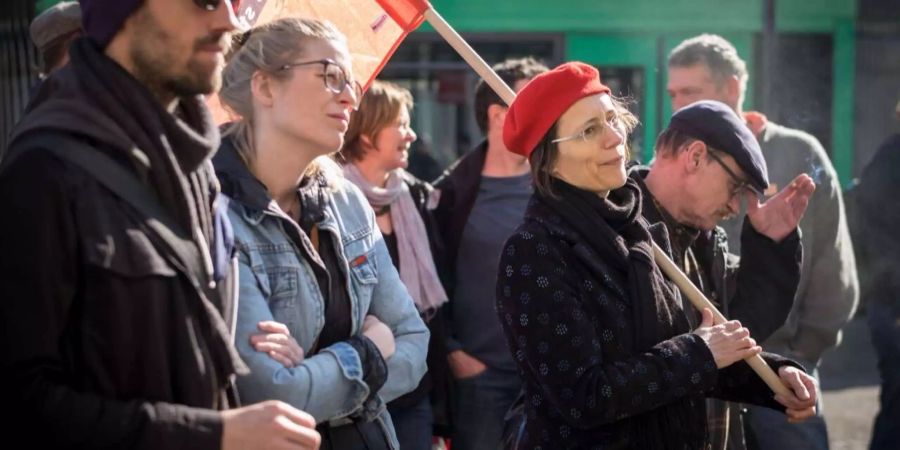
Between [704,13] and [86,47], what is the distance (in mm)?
10121

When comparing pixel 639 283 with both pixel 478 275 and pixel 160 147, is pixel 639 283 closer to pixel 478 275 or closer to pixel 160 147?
pixel 160 147

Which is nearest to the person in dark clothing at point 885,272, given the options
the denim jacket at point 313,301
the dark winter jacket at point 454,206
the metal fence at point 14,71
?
the dark winter jacket at point 454,206

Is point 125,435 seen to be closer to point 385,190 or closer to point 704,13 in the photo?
point 385,190

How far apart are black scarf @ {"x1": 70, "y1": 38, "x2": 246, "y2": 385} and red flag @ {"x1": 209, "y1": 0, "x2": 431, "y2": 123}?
1.42 m

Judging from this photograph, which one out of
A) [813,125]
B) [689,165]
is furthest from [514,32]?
[689,165]

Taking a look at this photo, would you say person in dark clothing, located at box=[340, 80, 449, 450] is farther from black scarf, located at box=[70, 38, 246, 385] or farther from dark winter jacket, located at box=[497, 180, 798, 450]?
black scarf, located at box=[70, 38, 246, 385]

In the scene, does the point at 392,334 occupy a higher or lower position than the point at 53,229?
lower

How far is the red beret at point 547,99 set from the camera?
3.36 metres

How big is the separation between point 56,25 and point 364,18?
1041mm

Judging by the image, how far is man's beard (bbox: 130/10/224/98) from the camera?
7.52ft

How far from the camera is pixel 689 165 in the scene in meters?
3.96

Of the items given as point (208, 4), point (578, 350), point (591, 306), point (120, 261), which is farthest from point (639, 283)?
point (120, 261)

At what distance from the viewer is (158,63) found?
2297mm

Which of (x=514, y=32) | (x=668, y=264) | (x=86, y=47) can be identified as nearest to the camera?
(x=86, y=47)
